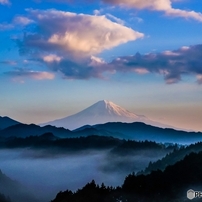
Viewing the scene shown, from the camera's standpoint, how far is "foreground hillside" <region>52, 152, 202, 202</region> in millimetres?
71625

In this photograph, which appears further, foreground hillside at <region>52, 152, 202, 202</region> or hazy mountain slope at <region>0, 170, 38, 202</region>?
hazy mountain slope at <region>0, 170, 38, 202</region>

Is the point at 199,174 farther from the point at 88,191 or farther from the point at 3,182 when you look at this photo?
the point at 3,182

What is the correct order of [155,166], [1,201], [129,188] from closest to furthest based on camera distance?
[129,188] → [1,201] → [155,166]

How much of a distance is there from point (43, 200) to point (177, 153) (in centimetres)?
7479

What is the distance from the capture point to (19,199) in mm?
167250

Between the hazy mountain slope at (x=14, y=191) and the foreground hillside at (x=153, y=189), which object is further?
the hazy mountain slope at (x=14, y=191)

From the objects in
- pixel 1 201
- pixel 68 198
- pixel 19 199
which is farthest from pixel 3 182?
pixel 68 198

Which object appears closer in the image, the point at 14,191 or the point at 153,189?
the point at 153,189

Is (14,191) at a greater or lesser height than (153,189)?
lesser

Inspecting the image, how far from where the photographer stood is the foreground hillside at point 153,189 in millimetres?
71625

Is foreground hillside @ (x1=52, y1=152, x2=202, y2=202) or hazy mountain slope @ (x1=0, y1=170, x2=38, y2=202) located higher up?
foreground hillside @ (x1=52, y1=152, x2=202, y2=202)

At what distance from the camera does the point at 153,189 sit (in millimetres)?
74938

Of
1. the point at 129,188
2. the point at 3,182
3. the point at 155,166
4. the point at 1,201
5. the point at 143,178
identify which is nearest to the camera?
the point at 129,188

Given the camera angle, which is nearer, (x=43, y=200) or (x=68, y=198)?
(x=68, y=198)
